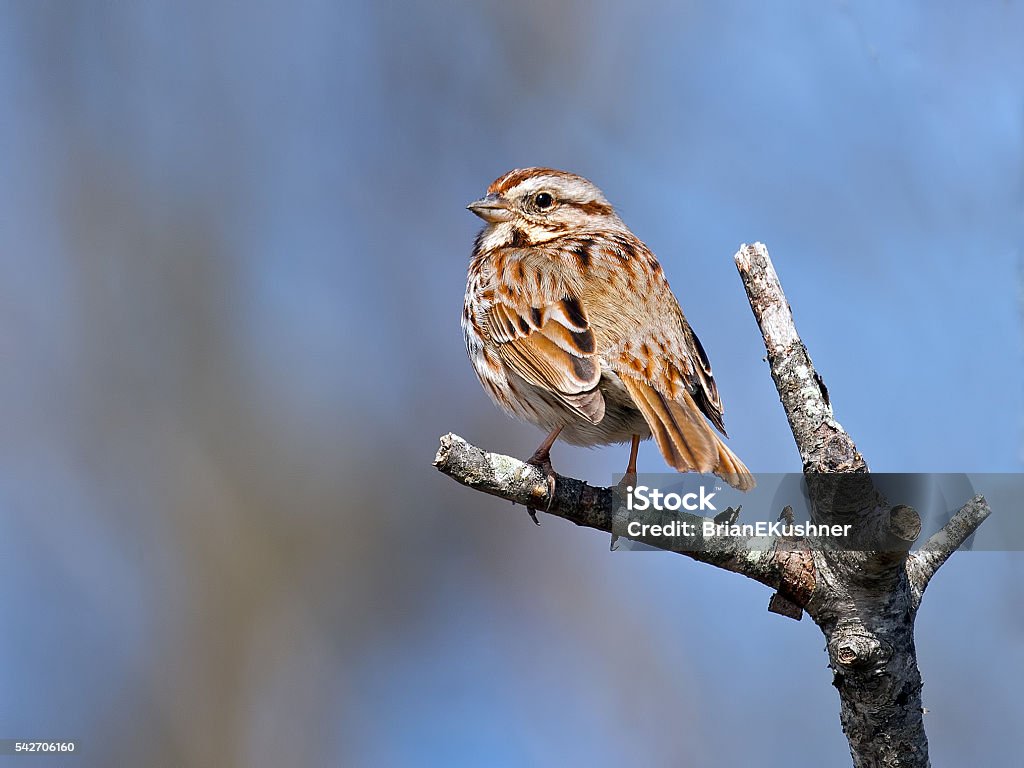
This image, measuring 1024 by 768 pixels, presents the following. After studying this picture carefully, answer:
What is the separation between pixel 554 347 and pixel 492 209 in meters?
1.28

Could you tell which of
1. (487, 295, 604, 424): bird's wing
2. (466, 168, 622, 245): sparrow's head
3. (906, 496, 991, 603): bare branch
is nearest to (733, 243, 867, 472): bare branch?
(906, 496, 991, 603): bare branch

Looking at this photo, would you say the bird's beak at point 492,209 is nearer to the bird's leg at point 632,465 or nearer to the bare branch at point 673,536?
the bird's leg at point 632,465

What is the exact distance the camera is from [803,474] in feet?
10.3

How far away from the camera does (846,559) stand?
9.93 feet

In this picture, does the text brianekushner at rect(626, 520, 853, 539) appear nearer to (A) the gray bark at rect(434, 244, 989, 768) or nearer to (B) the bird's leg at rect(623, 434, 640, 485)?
(A) the gray bark at rect(434, 244, 989, 768)

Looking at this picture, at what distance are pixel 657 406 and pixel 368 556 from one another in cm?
325

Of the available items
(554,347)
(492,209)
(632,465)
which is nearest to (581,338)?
(554,347)

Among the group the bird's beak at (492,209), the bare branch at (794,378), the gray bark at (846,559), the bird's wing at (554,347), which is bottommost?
the gray bark at (846,559)

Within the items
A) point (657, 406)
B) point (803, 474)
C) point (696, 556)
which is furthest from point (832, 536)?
point (657, 406)

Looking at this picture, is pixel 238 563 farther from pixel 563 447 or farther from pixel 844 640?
pixel 844 640

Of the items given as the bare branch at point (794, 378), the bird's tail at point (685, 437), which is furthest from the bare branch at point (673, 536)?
the bird's tail at point (685, 437)

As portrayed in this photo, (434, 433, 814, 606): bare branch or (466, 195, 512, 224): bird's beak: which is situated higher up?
(466, 195, 512, 224): bird's beak

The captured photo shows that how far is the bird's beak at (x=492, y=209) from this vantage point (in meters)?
5.60

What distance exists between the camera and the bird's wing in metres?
4.36
